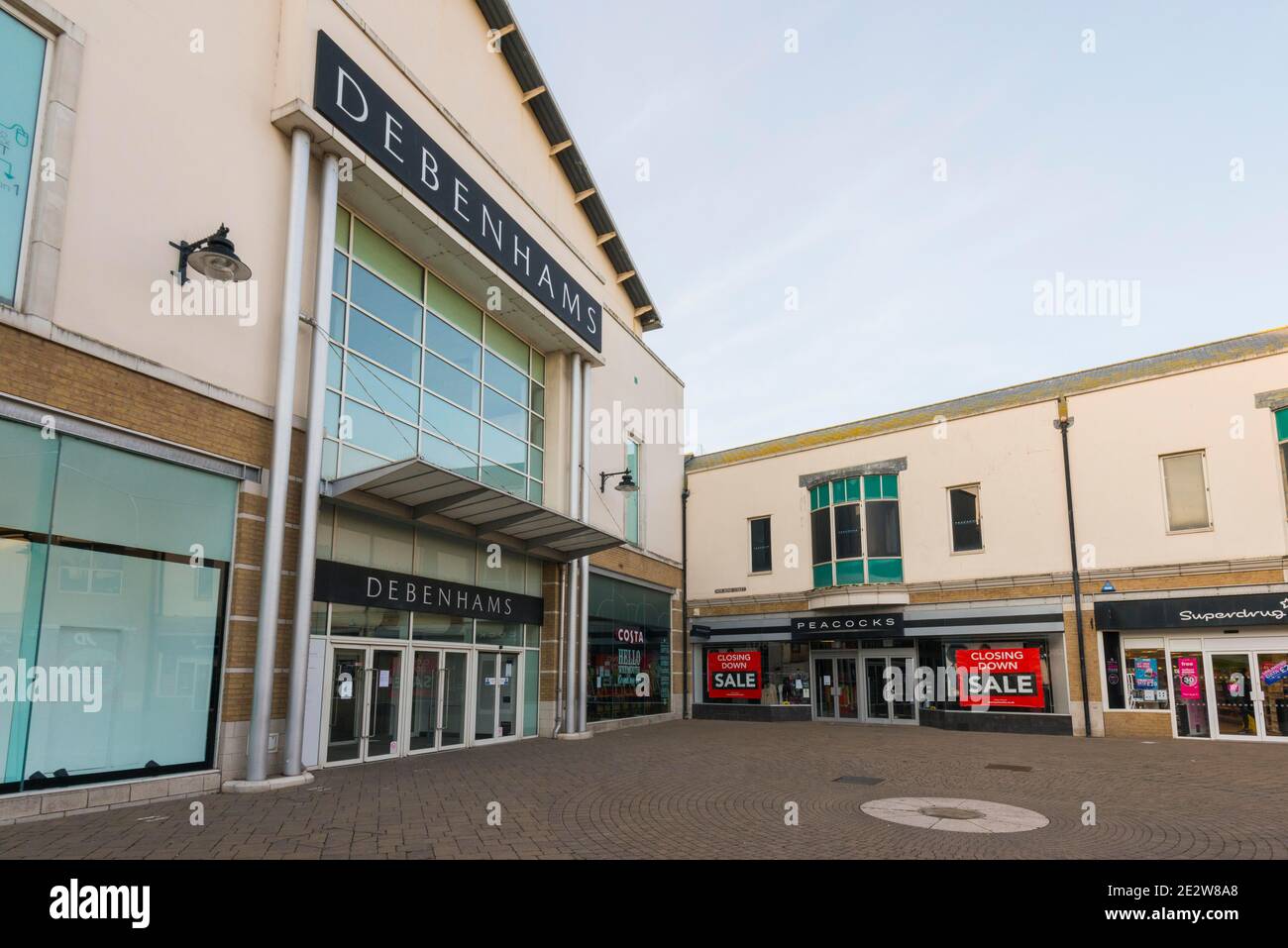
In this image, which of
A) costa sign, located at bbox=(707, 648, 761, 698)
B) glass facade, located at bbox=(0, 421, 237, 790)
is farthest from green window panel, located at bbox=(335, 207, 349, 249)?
costa sign, located at bbox=(707, 648, 761, 698)

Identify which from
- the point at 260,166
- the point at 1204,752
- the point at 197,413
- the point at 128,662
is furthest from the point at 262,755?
the point at 1204,752

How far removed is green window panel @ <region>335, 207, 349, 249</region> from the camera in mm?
13172

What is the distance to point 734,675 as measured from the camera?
2492 centimetres

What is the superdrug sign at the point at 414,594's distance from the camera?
40.4 feet

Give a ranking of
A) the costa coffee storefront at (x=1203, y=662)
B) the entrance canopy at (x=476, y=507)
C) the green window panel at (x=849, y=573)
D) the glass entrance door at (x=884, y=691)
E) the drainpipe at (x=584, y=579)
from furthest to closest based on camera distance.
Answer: the green window panel at (x=849, y=573)
the glass entrance door at (x=884, y=691)
the drainpipe at (x=584, y=579)
the costa coffee storefront at (x=1203, y=662)
the entrance canopy at (x=476, y=507)

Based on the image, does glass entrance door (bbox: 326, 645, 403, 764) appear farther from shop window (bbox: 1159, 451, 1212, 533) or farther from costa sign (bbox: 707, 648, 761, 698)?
shop window (bbox: 1159, 451, 1212, 533)

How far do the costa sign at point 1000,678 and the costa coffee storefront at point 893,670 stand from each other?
0.02 metres

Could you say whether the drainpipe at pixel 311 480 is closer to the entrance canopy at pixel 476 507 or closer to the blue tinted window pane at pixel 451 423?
the entrance canopy at pixel 476 507

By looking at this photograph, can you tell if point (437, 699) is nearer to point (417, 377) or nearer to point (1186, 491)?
point (417, 377)

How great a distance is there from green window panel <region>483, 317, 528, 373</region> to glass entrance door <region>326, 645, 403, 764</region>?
257 inches

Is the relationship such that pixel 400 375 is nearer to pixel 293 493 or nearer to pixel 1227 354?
pixel 293 493

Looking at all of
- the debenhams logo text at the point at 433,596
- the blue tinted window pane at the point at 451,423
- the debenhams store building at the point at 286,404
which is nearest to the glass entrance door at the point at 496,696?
the debenhams store building at the point at 286,404

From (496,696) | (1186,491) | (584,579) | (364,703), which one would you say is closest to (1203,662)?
(1186,491)
